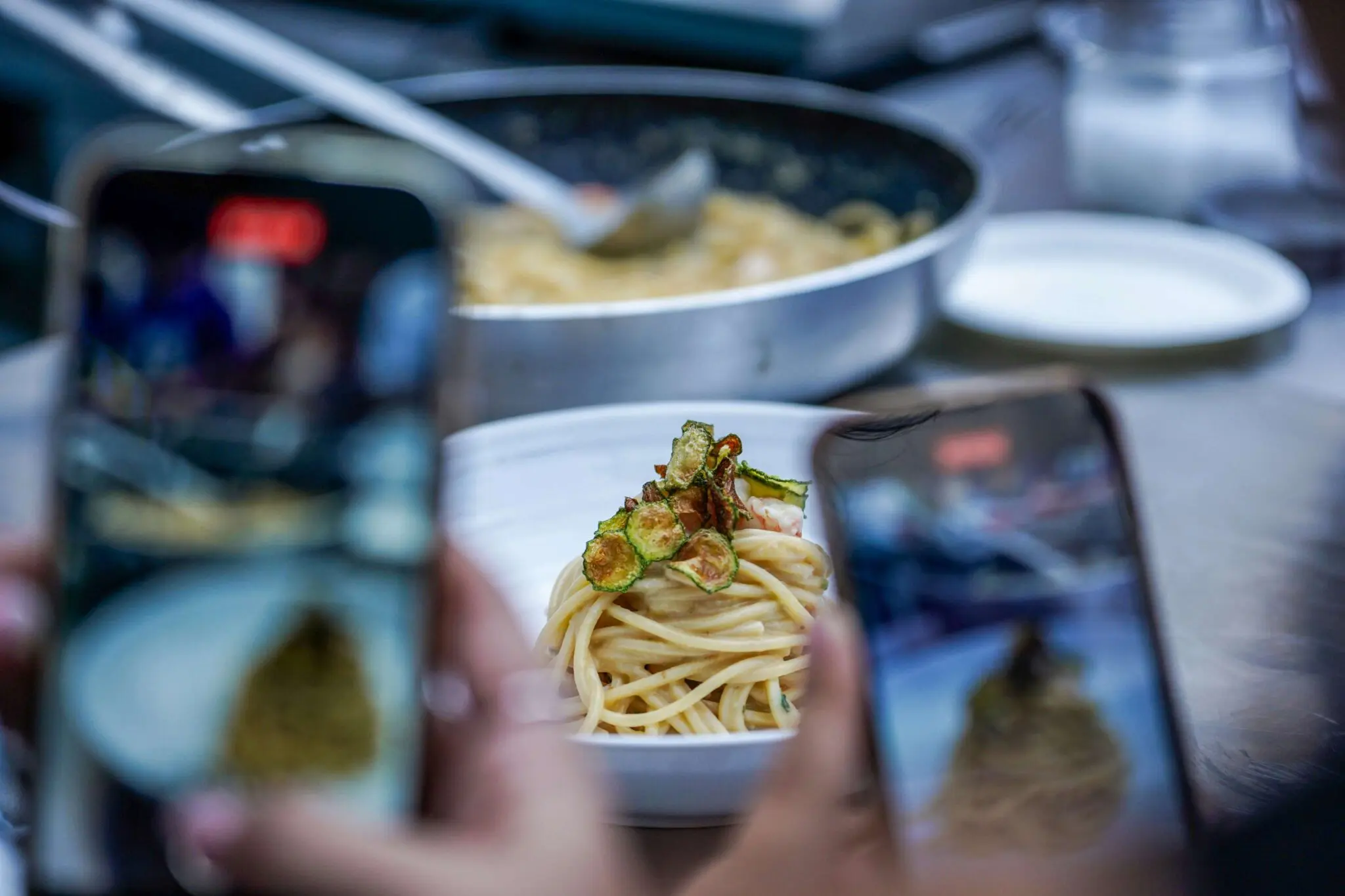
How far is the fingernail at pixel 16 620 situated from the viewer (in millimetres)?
329

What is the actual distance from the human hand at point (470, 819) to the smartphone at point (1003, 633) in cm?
8

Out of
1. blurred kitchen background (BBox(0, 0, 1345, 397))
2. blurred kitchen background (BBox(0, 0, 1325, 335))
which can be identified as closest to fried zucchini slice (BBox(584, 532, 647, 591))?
blurred kitchen background (BBox(0, 0, 1345, 397))

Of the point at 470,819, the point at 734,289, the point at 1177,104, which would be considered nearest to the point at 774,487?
the point at 470,819

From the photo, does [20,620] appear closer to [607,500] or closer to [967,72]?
[607,500]

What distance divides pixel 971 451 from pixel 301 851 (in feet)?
0.62

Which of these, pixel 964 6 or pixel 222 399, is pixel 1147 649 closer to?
pixel 222 399

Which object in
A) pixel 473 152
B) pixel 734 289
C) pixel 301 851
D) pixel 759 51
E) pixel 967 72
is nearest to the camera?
pixel 301 851

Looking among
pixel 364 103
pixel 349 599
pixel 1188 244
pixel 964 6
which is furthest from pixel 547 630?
pixel 964 6

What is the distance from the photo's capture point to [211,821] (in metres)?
0.28

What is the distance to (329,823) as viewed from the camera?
0.93ft

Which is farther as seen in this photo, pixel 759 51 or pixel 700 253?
pixel 759 51

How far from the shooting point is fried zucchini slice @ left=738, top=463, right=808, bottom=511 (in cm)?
36

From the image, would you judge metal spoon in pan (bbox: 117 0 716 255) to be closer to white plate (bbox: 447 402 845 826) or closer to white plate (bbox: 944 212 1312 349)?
white plate (bbox: 944 212 1312 349)

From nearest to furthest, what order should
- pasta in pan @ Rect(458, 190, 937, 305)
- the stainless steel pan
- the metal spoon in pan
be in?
the stainless steel pan → the metal spoon in pan → pasta in pan @ Rect(458, 190, 937, 305)
